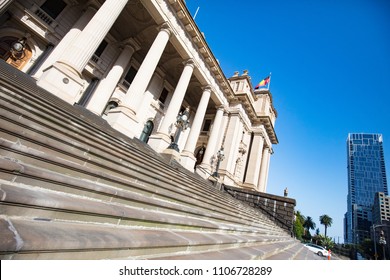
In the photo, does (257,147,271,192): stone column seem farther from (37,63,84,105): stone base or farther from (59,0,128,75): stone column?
(37,63,84,105): stone base

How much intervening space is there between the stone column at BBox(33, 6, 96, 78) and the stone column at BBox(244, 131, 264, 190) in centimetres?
2037

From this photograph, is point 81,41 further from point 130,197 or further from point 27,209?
point 27,209

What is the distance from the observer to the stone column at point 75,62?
7.86 m

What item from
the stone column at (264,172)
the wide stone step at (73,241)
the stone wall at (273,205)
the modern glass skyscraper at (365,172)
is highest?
the modern glass skyscraper at (365,172)

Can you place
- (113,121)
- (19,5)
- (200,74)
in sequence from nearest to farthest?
(113,121) < (19,5) < (200,74)

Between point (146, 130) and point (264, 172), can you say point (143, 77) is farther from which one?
point (264, 172)

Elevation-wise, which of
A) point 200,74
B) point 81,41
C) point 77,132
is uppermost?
point 200,74

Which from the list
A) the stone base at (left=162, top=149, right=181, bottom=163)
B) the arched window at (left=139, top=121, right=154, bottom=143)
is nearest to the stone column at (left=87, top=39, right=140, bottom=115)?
the arched window at (left=139, top=121, right=154, bottom=143)

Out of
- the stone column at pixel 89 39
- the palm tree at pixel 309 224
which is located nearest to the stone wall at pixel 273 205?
the stone column at pixel 89 39

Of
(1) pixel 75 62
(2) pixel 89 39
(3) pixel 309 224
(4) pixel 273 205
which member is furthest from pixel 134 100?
(3) pixel 309 224

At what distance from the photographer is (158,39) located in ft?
41.6

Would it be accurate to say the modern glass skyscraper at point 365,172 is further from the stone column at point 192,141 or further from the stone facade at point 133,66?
the stone column at point 192,141
